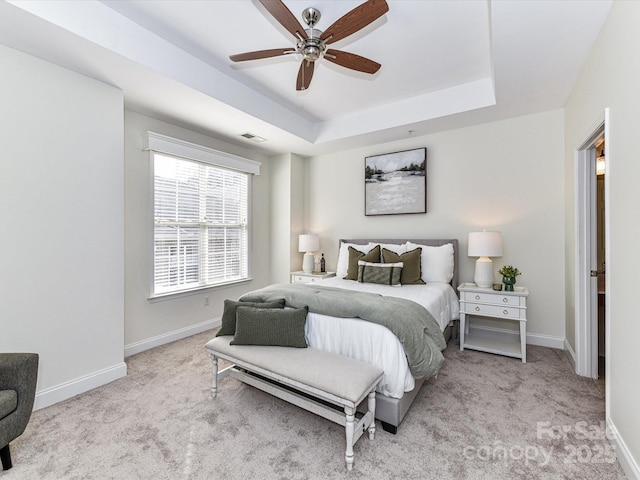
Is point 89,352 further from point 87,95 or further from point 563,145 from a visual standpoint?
point 563,145

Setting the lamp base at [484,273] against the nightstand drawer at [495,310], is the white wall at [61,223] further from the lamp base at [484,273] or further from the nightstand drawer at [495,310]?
the lamp base at [484,273]

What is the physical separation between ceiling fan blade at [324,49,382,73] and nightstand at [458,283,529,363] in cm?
241

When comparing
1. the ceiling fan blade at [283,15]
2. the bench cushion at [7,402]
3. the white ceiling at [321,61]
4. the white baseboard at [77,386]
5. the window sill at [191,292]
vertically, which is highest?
the white ceiling at [321,61]

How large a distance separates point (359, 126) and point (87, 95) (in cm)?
290

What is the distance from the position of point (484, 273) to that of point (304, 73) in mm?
2735

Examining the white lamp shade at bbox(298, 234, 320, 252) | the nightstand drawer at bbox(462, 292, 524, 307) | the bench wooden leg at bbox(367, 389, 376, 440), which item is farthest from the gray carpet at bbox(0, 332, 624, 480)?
the white lamp shade at bbox(298, 234, 320, 252)

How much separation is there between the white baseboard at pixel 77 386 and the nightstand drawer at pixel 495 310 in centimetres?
348

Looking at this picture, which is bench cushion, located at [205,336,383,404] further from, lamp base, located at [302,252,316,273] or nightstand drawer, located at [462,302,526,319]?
lamp base, located at [302,252,316,273]

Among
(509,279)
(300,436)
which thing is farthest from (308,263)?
(300,436)

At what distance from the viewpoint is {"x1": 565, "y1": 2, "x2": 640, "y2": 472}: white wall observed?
149 cm

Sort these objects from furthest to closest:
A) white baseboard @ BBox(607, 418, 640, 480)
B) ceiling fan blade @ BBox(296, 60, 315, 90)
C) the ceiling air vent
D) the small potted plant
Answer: the ceiling air vent, the small potted plant, ceiling fan blade @ BBox(296, 60, 315, 90), white baseboard @ BBox(607, 418, 640, 480)

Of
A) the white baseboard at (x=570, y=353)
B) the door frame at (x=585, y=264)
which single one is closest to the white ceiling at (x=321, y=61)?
the door frame at (x=585, y=264)

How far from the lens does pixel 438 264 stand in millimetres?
3521

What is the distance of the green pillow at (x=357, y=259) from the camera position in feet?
12.3
